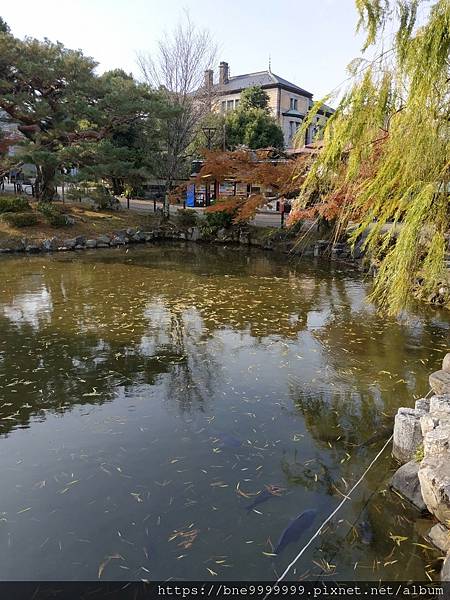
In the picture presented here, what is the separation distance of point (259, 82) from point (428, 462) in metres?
39.3

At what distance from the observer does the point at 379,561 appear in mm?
3043

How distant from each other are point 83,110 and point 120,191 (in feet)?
35.2

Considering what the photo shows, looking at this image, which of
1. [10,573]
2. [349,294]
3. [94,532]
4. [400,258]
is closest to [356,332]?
[349,294]

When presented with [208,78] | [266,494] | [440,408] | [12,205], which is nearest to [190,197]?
[208,78]

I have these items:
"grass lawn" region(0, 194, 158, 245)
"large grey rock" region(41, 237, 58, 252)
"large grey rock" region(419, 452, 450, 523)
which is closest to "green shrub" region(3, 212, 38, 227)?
"grass lawn" region(0, 194, 158, 245)

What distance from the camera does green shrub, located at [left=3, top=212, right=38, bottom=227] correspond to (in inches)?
651

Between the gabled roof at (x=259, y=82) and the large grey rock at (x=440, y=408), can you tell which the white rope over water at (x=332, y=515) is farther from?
the gabled roof at (x=259, y=82)

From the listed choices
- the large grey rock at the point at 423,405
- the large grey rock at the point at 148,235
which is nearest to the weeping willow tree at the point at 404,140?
the large grey rock at the point at 423,405

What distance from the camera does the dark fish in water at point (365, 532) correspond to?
3.23 meters

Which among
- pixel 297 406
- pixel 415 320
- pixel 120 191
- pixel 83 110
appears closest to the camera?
pixel 297 406

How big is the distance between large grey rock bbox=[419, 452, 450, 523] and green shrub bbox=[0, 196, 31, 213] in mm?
17045

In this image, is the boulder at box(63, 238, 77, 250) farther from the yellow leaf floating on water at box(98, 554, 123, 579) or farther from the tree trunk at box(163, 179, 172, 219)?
the yellow leaf floating on water at box(98, 554, 123, 579)

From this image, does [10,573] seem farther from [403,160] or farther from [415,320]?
[415,320]

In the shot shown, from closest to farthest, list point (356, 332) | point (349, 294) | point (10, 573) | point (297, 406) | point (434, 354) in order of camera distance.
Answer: point (10, 573) → point (297, 406) → point (434, 354) → point (356, 332) → point (349, 294)
